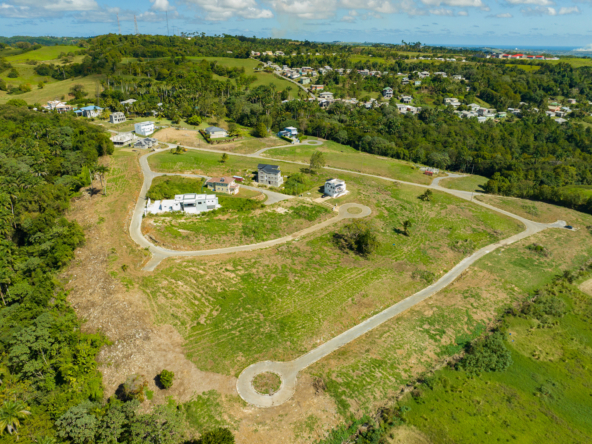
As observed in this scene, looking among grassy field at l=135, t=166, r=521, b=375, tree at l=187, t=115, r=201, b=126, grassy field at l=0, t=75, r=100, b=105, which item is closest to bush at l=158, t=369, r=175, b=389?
grassy field at l=135, t=166, r=521, b=375

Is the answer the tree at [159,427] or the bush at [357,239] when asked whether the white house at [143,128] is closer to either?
the bush at [357,239]

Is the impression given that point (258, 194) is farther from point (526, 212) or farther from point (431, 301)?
point (526, 212)

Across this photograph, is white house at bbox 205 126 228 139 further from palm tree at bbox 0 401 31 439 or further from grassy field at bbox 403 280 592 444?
grassy field at bbox 403 280 592 444

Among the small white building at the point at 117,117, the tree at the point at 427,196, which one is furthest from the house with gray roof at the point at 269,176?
the small white building at the point at 117,117

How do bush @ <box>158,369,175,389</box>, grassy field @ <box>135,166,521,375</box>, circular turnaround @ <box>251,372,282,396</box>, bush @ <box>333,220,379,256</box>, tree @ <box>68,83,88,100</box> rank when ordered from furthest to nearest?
1. tree @ <box>68,83,88,100</box>
2. bush @ <box>333,220,379,256</box>
3. grassy field @ <box>135,166,521,375</box>
4. circular turnaround @ <box>251,372,282,396</box>
5. bush @ <box>158,369,175,389</box>

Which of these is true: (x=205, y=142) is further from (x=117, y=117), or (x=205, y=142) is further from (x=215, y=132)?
(x=117, y=117)

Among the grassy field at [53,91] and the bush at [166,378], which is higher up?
the grassy field at [53,91]
